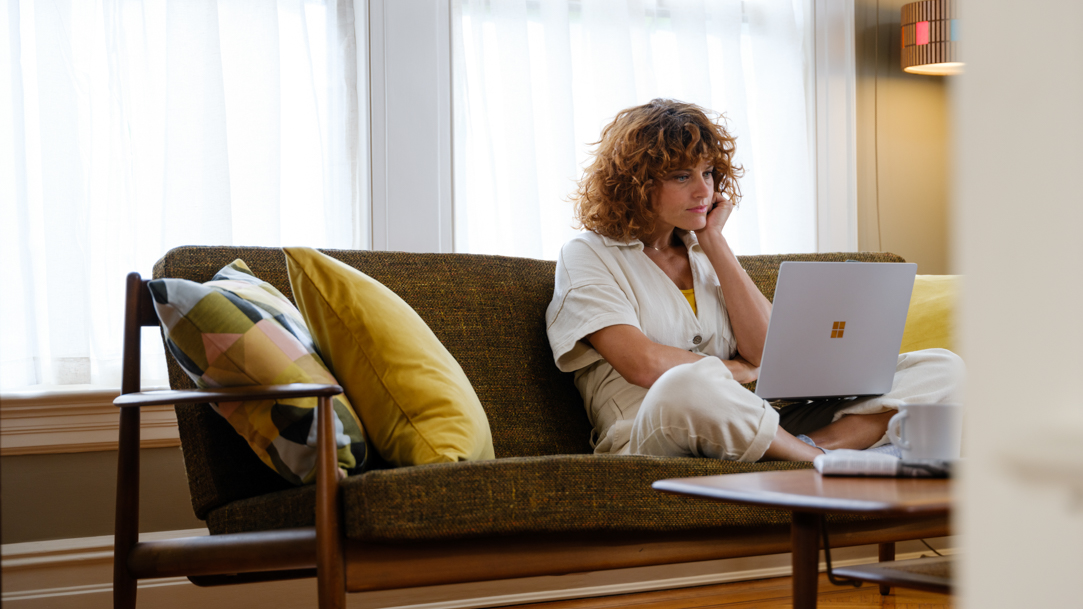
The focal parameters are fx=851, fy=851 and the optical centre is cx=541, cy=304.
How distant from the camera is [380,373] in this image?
1448 millimetres

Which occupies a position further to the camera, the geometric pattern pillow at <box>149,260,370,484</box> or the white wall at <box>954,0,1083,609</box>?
the geometric pattern pillow at <box>149,260,370,484</box>

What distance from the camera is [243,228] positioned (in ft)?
7.70

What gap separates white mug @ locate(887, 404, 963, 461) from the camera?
3.29 ft

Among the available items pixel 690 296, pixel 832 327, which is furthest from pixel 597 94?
pixel 832 327

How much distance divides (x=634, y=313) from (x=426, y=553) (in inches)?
30.1

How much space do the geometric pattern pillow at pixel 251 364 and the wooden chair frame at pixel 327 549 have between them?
7cm

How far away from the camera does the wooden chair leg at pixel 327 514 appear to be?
1.22 meters

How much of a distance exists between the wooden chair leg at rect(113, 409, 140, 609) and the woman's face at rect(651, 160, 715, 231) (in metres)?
1.24

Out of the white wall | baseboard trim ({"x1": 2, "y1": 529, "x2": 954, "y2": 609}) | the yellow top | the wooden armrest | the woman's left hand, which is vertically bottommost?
baseboard trim ({"x1": 2, "y1": 529, "x2": 954, "y2": 609})

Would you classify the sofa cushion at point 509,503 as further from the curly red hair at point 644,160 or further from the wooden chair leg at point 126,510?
the curly red hair at point 644,160

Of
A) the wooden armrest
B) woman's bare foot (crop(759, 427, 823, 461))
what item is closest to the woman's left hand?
woman's bare foot (crop(759, 427, 823, 461))

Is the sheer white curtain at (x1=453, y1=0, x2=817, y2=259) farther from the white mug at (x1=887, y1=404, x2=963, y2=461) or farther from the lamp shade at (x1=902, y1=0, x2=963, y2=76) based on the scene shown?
the white mug at (x1=887, y1=404, x2=963, y2=461)

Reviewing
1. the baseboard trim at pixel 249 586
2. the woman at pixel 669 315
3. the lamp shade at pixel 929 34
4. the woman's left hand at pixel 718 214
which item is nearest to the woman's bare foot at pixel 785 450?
the woman at pixel 669 315

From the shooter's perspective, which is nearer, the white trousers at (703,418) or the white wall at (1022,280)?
the white wall at (1022,280)
